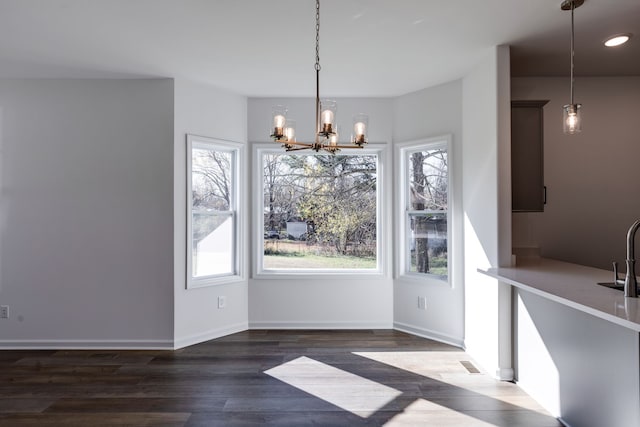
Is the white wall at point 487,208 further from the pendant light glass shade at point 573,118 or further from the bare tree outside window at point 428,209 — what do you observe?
the pendant light glass shade at point 573,118

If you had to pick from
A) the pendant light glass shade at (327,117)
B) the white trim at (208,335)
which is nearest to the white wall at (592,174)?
the pendant light glass shade at (327,117)

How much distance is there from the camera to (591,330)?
2.27 meters

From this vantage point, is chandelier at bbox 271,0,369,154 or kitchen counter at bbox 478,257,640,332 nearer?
kitchen counter at bbox 478,257,640,332

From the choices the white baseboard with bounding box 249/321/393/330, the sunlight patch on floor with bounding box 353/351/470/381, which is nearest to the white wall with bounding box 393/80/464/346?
the white baseboard with bounding box 249/321/393/330

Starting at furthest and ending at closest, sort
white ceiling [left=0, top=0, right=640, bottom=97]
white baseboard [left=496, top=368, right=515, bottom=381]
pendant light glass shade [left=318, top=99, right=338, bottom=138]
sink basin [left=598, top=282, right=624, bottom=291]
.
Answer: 1. white baseboard [left=496, top=368, right=515, bottom=381]
2. white ceiling [left=0, top=0, right=640, bottom=97]
3. pendant light glass shade [left=318, top=99, right=338, bottom=138]
4. sink basin [left=598, top=282, right=624, bottom=291]

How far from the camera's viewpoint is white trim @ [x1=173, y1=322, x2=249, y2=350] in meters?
3.99

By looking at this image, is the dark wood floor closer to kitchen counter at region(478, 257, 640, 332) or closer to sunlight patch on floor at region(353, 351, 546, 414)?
A: sunlight patch on floor at region(353, 351, 546, 414)

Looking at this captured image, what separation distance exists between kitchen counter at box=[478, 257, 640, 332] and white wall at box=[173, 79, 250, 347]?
2842mm

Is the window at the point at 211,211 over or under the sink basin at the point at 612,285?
over

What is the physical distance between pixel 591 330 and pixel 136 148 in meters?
4.13

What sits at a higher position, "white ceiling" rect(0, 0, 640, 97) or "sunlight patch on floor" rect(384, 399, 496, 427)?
"white ceiling" rect(0, 0, 640, 97)

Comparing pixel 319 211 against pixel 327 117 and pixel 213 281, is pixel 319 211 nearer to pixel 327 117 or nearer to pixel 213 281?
pixel 213 281

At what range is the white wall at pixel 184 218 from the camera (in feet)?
13.1

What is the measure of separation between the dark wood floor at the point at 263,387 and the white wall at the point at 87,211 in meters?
0.33
